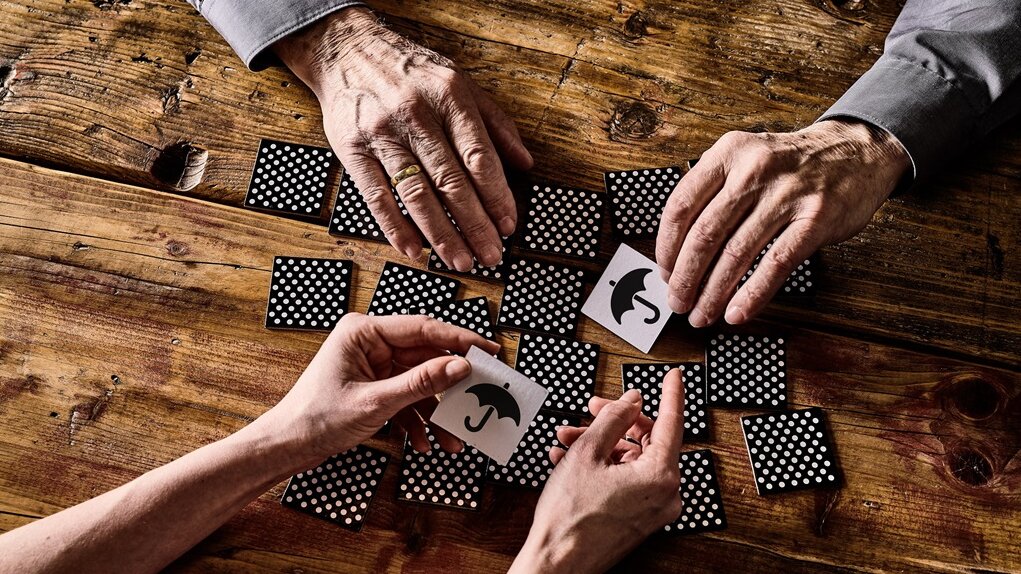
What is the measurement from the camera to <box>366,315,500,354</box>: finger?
1693 mm

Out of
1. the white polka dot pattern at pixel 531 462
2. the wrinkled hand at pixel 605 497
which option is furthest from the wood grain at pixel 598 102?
the white polka dot pattern at pixel 531 462

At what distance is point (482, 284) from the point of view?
2.03 m

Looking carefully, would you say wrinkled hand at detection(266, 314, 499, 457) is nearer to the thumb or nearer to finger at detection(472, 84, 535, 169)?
the thumb

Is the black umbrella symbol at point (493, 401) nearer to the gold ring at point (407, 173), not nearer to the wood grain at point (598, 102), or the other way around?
the gold ring at point (407, 173)

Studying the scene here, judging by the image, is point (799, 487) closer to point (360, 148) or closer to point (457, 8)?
point (360, 148)

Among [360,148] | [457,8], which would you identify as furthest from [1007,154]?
[360,148]

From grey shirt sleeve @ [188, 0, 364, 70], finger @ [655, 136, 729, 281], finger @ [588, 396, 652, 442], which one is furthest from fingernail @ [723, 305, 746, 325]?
grey shirt sleeve @ [188, 0, 364, 70]

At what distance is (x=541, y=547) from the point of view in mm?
1617

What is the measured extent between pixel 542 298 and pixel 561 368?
0.20 meters

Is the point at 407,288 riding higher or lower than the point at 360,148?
lower

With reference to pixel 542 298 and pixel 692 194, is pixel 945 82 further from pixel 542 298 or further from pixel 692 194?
pixel 542 298

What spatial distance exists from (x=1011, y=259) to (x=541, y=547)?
155 centimetres

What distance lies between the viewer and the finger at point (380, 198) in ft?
6.46

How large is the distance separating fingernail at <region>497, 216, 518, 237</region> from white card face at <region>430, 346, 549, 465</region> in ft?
1.39
